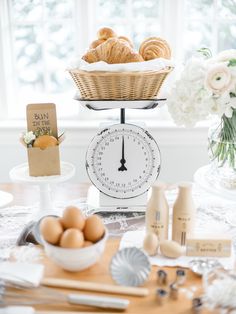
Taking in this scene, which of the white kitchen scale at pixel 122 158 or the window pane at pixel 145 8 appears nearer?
the white kitchen scale at pixel 122 158

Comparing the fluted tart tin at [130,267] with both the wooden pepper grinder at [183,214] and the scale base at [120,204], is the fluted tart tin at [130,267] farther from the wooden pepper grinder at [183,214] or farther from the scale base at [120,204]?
the scale base at [120,204]

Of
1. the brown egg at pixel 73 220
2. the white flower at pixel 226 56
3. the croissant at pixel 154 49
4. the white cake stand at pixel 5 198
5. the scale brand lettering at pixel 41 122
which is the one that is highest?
the croissant at pixel 154 49

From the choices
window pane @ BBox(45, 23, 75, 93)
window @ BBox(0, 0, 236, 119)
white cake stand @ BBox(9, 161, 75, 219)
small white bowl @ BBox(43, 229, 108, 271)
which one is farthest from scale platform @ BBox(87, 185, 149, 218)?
window pane @ BBox(45, 23, 75, 93)

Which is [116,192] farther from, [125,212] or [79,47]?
[79,47]

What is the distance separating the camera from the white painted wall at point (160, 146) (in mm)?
2137

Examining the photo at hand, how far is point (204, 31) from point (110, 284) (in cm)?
157

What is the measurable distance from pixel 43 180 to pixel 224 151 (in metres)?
0.59

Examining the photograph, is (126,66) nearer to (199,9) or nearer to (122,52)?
(122,52)

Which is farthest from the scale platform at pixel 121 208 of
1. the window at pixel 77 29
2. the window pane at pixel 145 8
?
the window pane at pixel 145 8

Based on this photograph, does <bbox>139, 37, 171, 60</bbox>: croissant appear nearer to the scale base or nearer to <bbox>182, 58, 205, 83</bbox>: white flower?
<bbox>182, 58, 205, 83</bbox>: white flower

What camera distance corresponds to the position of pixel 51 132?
58.8 inches

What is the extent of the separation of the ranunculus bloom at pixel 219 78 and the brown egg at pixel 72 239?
21.9 inches

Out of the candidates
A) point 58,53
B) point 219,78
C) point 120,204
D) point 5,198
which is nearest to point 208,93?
point 219,78

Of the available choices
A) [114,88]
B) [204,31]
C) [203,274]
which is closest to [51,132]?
[114,88]
